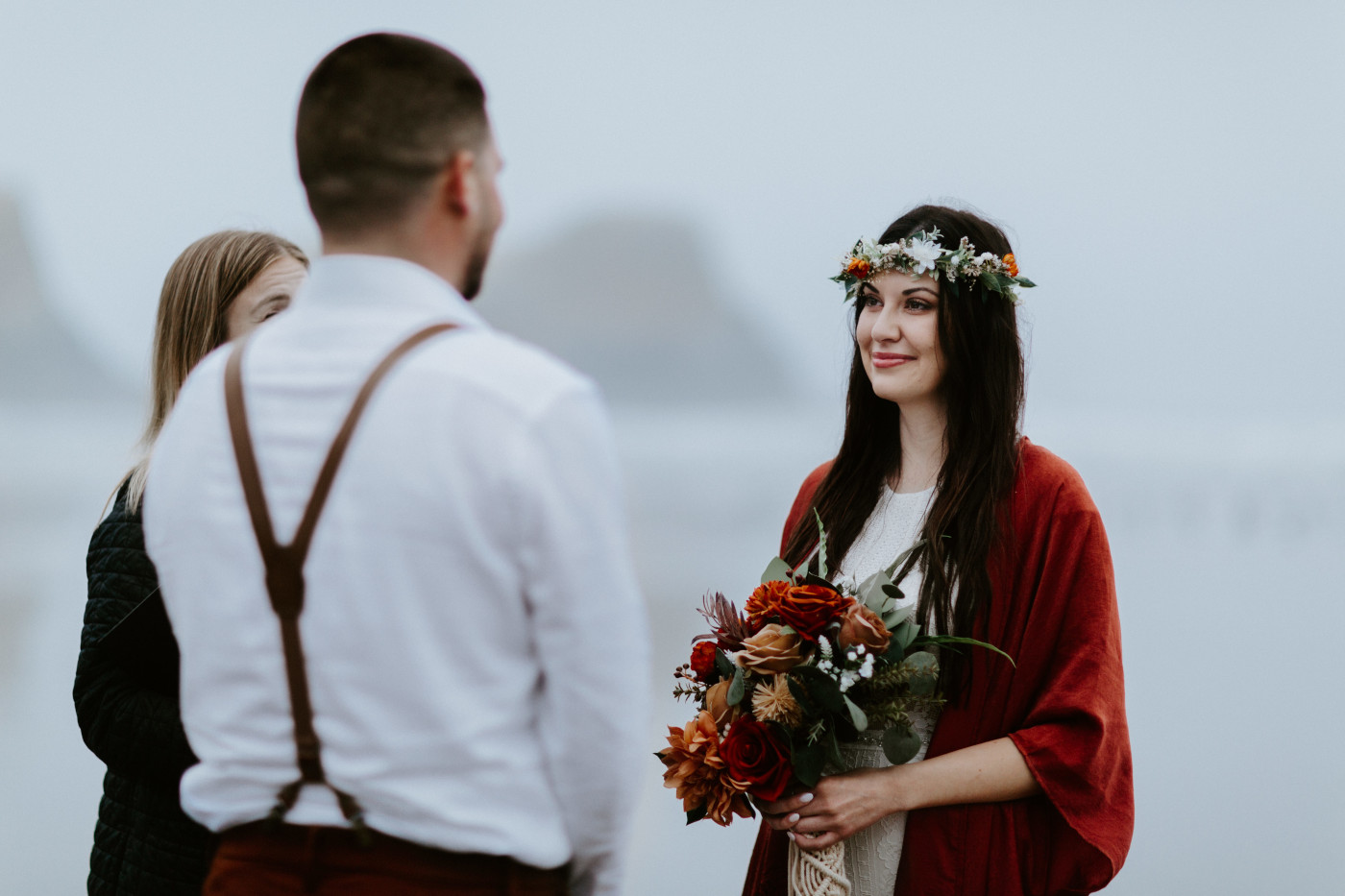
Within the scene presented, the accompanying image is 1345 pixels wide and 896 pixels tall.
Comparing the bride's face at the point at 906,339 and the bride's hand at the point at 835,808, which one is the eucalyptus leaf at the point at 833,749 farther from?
the bride's face at the point at 906,339

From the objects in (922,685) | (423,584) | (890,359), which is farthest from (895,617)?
(423,584)

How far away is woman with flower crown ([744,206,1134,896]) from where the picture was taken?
5.23 ft

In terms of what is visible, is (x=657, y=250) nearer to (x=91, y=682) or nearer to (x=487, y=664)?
(x=91, y=682)

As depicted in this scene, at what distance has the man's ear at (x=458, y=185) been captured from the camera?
96 cm

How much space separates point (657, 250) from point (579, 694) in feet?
9.33

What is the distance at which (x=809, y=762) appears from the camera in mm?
1531

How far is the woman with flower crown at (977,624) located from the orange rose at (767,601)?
270mm

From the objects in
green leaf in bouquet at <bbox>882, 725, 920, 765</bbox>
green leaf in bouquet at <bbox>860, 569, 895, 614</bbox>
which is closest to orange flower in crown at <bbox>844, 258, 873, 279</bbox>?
Result: green leaf in bouquet at <bbox>860, 569, 895, 614</bbox>

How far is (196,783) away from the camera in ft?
3.27

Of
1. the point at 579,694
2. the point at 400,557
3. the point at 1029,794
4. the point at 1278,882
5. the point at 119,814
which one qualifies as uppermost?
the point at 400,557

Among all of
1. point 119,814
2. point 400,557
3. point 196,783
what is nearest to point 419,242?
point 400,557

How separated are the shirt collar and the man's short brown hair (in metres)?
0.04

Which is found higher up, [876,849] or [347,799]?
[347,799]

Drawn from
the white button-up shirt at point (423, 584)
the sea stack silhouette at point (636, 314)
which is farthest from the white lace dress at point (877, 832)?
the sea stack silhouette at point (636, 314)
